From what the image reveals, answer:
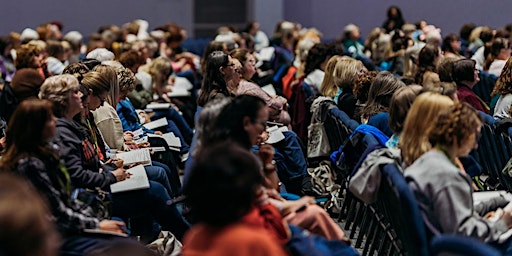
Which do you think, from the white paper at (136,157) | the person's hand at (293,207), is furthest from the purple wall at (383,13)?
the person's hand at (293,207)

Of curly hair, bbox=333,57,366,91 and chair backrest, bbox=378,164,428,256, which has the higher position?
chair backrest, bbox=378,164,428,256

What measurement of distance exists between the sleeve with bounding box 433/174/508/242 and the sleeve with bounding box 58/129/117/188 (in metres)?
1.69

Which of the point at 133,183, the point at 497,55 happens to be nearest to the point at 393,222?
the point at 133,183

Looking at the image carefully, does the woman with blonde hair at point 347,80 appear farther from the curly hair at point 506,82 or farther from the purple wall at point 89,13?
the purple wall at point 89,13

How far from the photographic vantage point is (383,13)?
20969 millimetres

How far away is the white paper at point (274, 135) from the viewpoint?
21.5ft

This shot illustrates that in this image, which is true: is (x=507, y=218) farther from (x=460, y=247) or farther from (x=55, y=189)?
(x=55, y=189)

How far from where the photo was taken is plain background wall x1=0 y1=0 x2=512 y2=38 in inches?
751

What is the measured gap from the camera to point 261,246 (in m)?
3.02

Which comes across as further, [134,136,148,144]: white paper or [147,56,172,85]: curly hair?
[147,56,172,85]: curly hair

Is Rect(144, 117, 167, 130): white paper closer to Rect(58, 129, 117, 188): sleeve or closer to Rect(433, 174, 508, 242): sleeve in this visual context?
Rect(58, 129, 117, 188): sleeve

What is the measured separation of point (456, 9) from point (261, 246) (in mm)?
16968

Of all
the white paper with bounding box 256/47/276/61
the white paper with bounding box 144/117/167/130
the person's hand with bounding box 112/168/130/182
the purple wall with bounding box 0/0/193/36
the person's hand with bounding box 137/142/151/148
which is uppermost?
the person's hand with bounding box 112/168/130/182

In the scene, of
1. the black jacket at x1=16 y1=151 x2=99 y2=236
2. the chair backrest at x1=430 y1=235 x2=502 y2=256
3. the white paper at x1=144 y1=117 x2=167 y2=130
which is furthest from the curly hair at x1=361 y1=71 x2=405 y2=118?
the chair backrest at x1=430 y1=235 x2=502 y2=256
